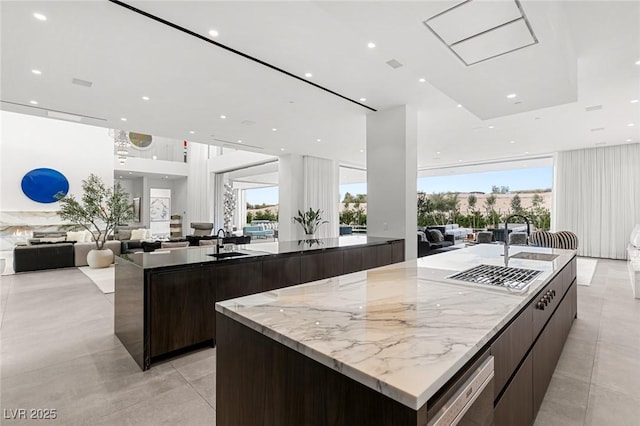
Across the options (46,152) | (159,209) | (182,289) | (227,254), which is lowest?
(182,289)

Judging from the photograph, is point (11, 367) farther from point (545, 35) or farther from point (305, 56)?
point (545, 35)

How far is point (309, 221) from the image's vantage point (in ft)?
31.6

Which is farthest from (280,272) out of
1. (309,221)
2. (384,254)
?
(309,221)

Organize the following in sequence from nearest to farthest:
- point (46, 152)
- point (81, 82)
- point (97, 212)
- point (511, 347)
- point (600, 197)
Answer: point (511, 347) → point (81, 82) → point (97, 212) → point (600, 197) → point (46, 152)

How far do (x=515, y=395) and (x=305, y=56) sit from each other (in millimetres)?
3697

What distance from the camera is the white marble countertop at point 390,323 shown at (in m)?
0.80

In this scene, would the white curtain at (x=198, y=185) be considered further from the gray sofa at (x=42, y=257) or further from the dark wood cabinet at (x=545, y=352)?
the dark wood cabinet at (x=545, y=352)

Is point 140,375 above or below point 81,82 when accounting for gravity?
below

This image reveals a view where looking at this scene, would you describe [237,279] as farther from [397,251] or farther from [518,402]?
[397,251]

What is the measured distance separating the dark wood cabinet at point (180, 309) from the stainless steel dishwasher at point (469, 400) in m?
2.44

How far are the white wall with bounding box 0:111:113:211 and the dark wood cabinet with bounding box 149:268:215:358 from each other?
9760mm

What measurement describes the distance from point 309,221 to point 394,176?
4637mm

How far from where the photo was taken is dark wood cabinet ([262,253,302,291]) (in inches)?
128

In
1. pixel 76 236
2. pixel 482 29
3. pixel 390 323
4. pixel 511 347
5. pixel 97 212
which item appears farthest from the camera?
pixel 76 236
